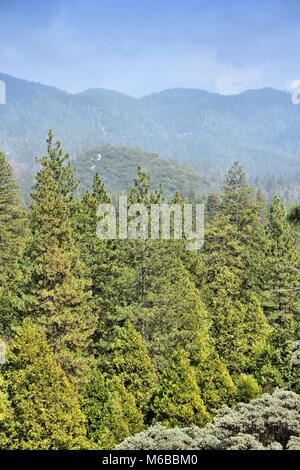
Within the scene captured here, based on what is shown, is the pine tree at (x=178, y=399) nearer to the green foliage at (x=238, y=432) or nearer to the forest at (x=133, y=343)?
the forest at (x=133, y=343)

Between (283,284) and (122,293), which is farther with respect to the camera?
(283,284)

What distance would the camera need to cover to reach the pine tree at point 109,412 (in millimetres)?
23927

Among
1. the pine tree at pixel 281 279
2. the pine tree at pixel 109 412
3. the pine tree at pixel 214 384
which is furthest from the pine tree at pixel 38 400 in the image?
the pine tree at pixel 281 279

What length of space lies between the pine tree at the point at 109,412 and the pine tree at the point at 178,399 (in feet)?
3.37

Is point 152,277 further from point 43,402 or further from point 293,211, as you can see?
point 293,211

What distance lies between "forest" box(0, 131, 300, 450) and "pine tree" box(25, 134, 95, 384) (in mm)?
74

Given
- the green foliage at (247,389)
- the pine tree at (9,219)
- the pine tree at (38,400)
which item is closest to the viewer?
the pine tree at (38,400)

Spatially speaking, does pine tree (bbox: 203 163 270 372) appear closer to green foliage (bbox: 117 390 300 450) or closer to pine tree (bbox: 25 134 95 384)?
pine tree (bbox: 25 134 95 384)

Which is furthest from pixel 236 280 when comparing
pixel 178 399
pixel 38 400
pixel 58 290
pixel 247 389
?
pixel 38 400

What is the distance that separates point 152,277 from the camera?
34.5 metres

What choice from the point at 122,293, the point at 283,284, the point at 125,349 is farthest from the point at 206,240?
the point at 125,349

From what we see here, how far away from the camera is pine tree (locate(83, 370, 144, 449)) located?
2393cm

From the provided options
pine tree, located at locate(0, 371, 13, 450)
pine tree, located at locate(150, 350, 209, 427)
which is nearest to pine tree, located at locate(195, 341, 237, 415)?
pine tree, located at locate(150, 350, 209, 427)
